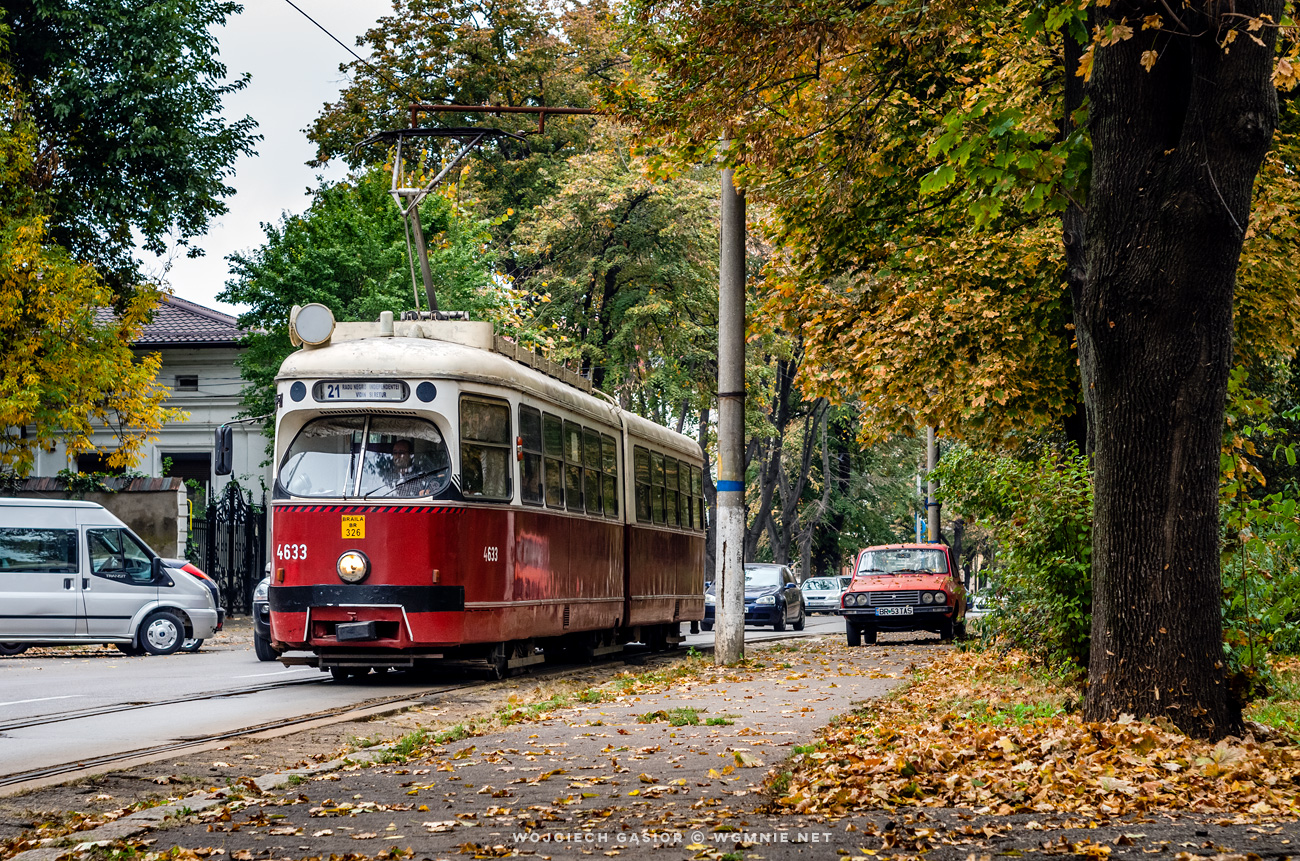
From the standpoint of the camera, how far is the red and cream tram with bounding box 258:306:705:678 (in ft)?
46.2

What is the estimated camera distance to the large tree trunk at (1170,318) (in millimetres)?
8484

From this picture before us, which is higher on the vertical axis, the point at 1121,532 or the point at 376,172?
the point at 376,172

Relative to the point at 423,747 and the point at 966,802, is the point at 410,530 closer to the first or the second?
the point at 423,747

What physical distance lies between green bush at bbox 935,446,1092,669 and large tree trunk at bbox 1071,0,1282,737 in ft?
8.47

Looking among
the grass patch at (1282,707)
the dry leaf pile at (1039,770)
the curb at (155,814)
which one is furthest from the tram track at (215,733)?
the grass patch at (1282,707)

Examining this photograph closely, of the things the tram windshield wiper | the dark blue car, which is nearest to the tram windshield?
the tram windshield wiper

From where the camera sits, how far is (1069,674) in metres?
12.2

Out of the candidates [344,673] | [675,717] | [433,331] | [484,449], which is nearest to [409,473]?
[484,449]

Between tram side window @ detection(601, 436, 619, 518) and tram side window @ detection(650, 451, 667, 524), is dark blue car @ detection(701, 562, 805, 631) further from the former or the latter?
tram side window @ detection(601, 436, 619, 518)

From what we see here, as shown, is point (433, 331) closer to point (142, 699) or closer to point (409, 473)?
point (409, 473)

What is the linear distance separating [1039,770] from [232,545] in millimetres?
25812

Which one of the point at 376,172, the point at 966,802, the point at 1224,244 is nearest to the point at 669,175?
the point at 1224,244

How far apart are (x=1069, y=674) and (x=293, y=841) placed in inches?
303

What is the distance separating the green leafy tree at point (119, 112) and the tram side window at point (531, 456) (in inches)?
643
